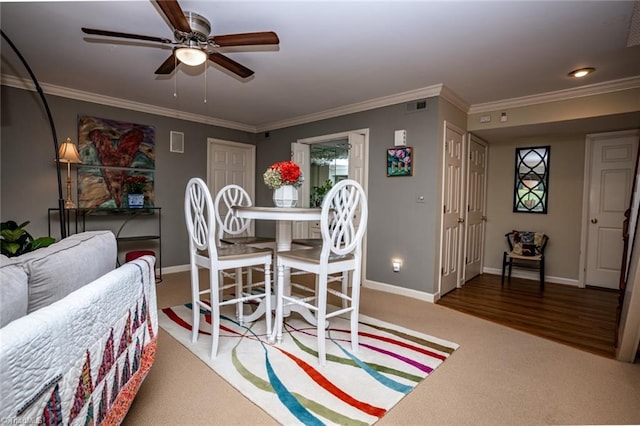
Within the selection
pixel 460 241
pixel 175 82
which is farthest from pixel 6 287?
pixel 460 241

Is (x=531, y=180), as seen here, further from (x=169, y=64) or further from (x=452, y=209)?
(x=169, y=64)

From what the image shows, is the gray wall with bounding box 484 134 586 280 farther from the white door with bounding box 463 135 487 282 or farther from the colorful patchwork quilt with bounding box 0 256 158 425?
the colorful patchwork quilt with bounding box 0 256 158 425

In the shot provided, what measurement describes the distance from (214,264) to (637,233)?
114 inches

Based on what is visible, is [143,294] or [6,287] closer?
[6,287]

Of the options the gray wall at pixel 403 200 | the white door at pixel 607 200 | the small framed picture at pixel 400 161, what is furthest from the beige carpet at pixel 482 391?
the white door at pixel 607 200

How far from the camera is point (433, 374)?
205cm

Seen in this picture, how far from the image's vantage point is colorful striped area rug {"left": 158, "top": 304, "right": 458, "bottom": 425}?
1.70 meters

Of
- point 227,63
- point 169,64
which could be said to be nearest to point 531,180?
point 227,63

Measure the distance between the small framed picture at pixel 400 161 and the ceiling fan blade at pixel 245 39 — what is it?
7.09 ft

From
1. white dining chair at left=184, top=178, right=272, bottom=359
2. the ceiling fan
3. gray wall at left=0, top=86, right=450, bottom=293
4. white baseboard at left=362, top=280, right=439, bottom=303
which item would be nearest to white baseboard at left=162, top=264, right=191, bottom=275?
gray wall at left=0, top=86, right=450, bottom=293

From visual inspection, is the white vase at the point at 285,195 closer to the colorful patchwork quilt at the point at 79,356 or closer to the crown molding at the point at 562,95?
the colorful patchwork quilt at the point at 79,356

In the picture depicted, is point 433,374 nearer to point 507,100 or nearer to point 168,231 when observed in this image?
point 507,100

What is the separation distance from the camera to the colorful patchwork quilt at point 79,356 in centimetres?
78

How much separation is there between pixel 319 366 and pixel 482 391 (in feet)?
3.21
